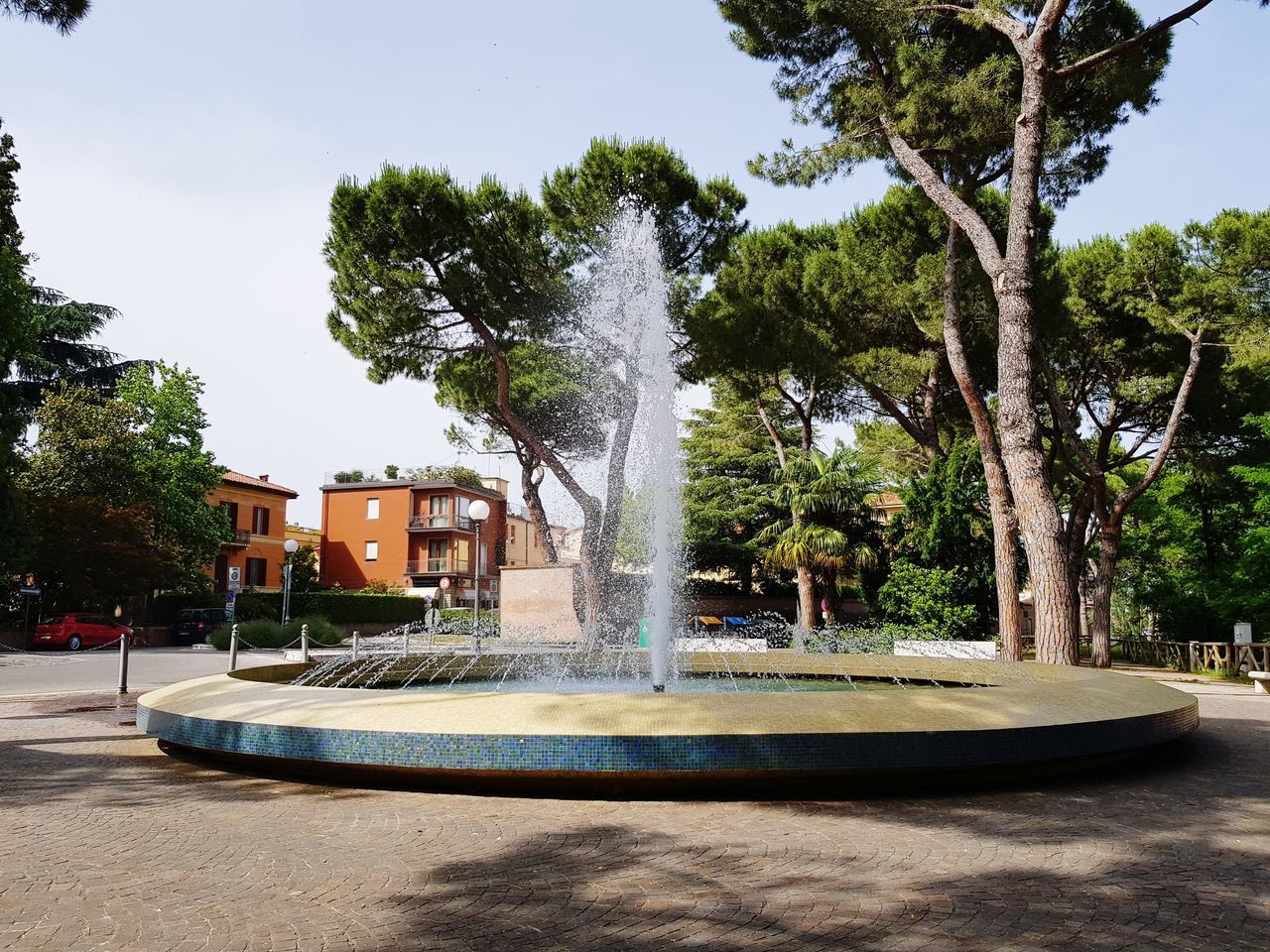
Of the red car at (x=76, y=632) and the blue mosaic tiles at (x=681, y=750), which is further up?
the blue mosaic tiles at (x=681, y=750)

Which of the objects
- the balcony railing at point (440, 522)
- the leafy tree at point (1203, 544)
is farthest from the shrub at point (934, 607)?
the balcony railing at point (440, 522)

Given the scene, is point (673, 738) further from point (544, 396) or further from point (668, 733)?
point (544, 396)

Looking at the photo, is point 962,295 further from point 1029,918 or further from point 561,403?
point 1029,918

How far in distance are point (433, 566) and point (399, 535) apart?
2636mm

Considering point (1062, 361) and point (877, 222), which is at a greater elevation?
point (877, 222)

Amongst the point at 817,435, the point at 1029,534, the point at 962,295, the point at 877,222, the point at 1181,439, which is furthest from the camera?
the point at 817,435

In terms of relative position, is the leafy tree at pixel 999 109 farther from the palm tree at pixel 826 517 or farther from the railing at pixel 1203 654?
the palm tree at pixel 826 517

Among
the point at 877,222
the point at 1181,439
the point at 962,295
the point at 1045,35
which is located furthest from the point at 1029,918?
the point at 1181,439

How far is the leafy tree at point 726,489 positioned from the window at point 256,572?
23607 millimetres

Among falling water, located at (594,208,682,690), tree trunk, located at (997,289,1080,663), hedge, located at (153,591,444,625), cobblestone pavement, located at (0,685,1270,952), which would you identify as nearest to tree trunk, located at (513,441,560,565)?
falling water, located at (594,208,682,690)

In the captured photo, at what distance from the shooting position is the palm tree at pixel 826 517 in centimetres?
2410

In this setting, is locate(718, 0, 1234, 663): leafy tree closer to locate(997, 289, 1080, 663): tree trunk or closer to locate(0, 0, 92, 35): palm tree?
locate(997, 289, 1080, 663): tree trunk

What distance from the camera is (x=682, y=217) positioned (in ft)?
68.2

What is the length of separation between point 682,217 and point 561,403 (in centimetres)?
641
